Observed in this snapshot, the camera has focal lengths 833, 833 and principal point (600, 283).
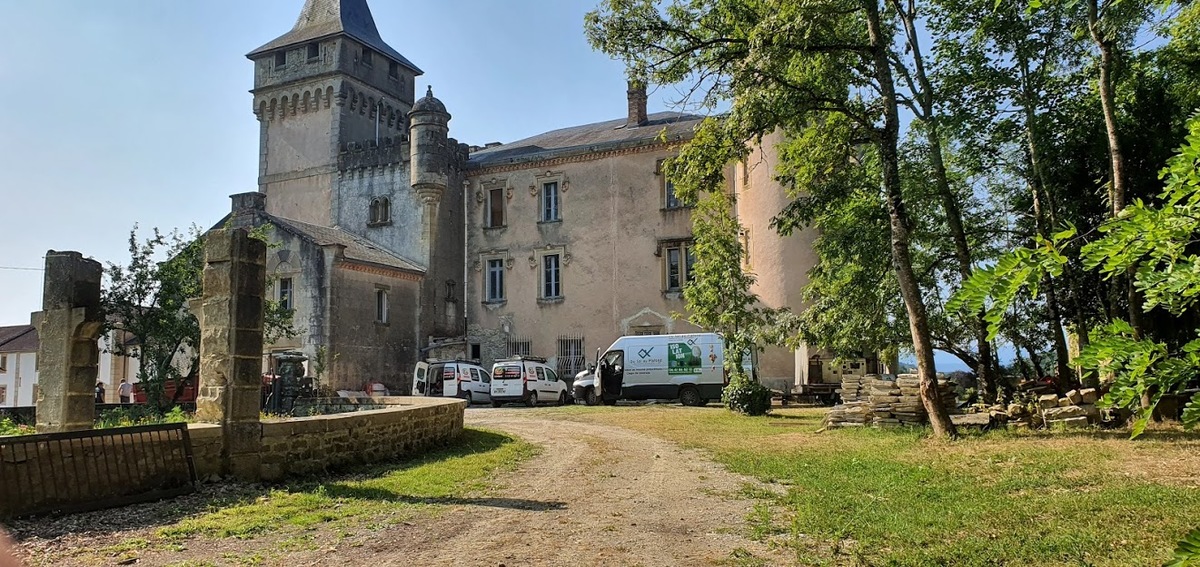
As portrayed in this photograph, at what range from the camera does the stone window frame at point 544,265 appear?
33.3 metres

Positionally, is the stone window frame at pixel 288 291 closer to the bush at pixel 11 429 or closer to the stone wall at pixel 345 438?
the stone wall at pixel 345 438

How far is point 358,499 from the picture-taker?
27.0 ft

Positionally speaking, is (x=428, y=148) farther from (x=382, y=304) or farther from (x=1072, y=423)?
(x=1072, y=423)

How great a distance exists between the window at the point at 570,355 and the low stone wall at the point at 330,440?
19.8m

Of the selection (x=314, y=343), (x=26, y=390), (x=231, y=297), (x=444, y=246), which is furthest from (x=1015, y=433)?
(x=26, y=390)

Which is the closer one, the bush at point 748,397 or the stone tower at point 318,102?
the bush at point 748,397

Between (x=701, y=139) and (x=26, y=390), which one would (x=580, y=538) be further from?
(x=26, y=390)

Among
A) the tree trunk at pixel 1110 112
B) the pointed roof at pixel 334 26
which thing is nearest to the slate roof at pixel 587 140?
the pointed roof at pixel 334 26

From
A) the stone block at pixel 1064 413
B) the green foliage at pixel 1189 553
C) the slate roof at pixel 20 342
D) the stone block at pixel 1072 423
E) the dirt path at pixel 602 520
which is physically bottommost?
the dirt path at pixel 602 520

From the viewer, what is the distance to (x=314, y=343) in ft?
95.4

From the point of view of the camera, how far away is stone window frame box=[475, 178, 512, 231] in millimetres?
34844

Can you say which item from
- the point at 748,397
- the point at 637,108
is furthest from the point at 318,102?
the point at 748,397

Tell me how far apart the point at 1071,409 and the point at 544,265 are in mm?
22532

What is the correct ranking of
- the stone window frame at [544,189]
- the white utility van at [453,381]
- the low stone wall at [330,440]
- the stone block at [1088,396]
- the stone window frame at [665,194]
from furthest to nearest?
the stone window frame at [544,189]
the stone window frame at [665,194]
the white utility van at [453,381]
the stone block at [1088,396]
the low stone wall at [330,440]
